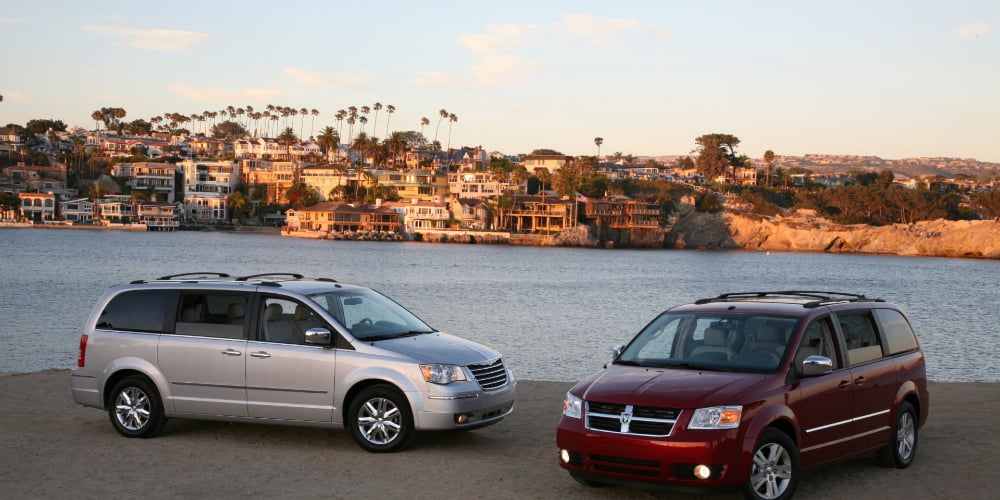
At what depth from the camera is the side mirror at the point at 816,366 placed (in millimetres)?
8000

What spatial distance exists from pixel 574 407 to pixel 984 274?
115m

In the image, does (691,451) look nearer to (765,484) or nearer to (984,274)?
(765,484)

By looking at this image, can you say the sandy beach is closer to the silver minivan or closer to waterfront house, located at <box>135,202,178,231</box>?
the silver minivan

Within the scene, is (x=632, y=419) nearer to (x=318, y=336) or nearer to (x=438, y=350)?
(x=438, y=350)

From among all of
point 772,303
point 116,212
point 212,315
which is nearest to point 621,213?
point 116,212

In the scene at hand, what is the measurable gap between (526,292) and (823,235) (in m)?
135

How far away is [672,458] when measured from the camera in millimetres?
7426

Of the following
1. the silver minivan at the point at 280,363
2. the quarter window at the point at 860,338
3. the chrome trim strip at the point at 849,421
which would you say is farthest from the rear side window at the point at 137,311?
the quarter window at the point at 860,338

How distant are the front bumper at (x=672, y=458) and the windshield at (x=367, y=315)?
3440mm

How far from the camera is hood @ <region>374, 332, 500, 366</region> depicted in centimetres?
987

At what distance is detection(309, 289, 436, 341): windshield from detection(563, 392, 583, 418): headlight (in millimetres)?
2805

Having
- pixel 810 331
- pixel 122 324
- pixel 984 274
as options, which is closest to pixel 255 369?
pixel 122 324

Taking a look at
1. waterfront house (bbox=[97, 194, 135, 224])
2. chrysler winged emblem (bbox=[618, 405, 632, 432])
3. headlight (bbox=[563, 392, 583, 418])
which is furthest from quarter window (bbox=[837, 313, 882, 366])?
waterfront house (bbox=[97, 194, 135, 224])

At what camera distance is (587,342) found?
3080 cm
